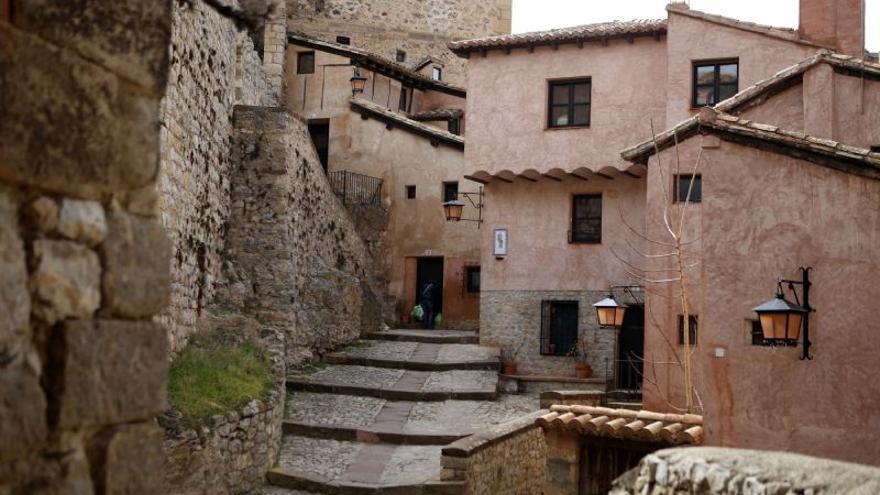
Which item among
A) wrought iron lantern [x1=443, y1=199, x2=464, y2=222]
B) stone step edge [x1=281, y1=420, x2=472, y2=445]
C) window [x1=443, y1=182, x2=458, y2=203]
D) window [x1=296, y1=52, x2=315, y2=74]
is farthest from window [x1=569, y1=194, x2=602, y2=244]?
window [x1=296, y1=52, x2=315, y2=74]

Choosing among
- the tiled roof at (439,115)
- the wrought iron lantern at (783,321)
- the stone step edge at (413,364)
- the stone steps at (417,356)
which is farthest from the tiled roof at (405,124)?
the wrought iron lantern at (783,321)

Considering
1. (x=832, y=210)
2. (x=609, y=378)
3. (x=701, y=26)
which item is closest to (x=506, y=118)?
(x=701, y=26)

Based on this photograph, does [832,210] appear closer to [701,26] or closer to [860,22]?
[860,22]

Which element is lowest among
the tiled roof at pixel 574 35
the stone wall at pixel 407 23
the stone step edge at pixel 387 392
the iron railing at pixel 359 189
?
the stone step edge at pixel 387 392

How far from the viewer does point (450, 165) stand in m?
27.1

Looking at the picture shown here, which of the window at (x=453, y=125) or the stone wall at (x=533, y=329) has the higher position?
the window at (x=453, y=125)

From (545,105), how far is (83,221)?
1981 centimetres

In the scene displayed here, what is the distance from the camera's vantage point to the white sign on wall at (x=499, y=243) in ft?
74.9

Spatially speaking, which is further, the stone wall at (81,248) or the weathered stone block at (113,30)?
the weathered stone block at (113,30)

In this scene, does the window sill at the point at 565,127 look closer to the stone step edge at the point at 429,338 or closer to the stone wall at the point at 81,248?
the stone step edge at the point at 429,338

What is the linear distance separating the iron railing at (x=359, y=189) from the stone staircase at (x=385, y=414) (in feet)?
19.4

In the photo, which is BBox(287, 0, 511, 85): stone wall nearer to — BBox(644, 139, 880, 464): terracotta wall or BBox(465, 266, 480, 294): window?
BBox(465, 266, 480, 294): window

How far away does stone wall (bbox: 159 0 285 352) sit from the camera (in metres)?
13.3

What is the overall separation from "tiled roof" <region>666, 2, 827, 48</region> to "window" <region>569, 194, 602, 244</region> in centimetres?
455
